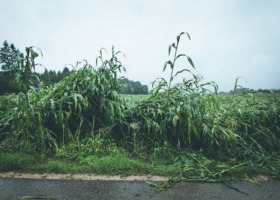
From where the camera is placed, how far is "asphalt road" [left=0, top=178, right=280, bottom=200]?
1.91 metres

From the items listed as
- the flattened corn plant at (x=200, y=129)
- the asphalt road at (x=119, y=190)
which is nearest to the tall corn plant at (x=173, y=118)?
the flattened corn plant at (x=200, y=129)

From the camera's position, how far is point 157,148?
9.50 feet

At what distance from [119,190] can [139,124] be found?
1.35 meters

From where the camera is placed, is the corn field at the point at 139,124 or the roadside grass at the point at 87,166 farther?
the corn field at the point at 139,124

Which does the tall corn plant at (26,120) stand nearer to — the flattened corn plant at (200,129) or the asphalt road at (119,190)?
the asphalt road at (119,190)

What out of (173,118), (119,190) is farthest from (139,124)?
(119,190)

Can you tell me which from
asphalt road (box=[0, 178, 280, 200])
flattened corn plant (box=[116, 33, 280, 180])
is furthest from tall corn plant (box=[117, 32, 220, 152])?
asphalt road (box=[0, 178, 280, 200])

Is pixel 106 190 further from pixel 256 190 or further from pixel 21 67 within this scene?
pixel 21 67

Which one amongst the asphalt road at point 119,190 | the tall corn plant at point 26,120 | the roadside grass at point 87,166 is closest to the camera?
the asphalt road at point 119,190

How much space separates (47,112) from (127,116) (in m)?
1.24

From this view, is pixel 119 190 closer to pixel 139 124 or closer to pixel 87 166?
pixel 87 166

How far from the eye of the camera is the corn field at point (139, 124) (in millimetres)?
2789

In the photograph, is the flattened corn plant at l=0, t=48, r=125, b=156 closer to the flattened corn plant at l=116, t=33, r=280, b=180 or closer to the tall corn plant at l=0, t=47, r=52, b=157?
the tall corn plant at l=0, t=47, r=52, b=157

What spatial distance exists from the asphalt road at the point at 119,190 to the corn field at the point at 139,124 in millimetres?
359
